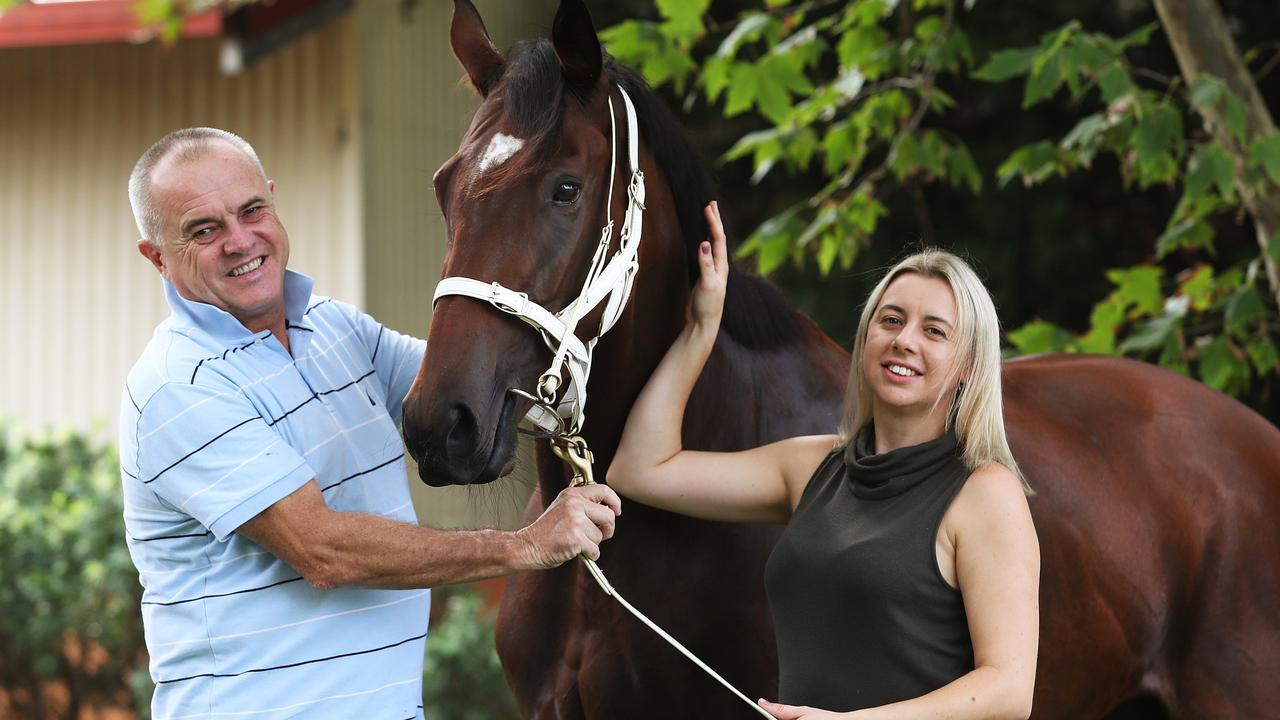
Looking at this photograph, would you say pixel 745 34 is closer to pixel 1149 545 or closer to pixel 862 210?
pixel 862 210

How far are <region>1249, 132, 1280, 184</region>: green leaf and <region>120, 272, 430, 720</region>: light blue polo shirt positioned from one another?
8.57 feet

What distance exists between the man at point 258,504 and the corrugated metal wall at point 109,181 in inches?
164

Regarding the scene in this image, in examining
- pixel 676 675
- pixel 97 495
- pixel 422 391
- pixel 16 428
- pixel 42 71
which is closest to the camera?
pixel 422 391

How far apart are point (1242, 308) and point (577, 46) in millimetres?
2496

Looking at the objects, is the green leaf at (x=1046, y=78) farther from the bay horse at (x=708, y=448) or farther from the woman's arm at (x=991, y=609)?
the woman's arm at (x=991, y=609)

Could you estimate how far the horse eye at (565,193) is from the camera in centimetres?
218

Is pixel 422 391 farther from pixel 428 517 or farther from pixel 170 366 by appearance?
pixel 428 517

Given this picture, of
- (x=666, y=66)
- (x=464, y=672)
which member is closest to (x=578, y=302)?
(x=666, y=66)

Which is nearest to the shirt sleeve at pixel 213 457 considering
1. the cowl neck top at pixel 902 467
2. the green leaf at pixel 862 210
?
the cowl neck top at pixel 902 467

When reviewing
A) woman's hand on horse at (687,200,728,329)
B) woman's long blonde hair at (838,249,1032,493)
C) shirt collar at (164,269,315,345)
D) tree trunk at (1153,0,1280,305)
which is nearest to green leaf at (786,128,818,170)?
tree trunk at (1153,0,1280,305)

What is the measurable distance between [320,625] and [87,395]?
17.6ft

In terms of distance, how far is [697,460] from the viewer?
2412 mm

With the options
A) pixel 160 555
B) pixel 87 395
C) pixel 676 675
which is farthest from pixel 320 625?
pixel 87 395

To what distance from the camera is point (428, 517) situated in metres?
6.79
